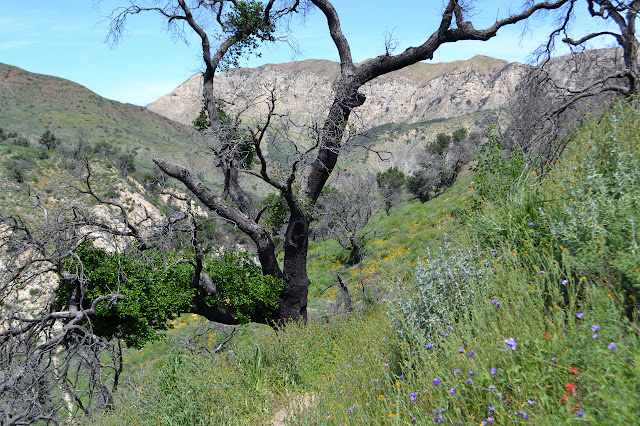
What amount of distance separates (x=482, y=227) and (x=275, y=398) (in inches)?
133

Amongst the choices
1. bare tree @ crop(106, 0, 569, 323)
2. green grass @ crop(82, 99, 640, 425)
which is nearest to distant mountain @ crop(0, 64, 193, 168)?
bare tree @ crop(106, 0, 569, 323)

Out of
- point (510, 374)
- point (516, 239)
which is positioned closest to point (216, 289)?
point (516, 239)

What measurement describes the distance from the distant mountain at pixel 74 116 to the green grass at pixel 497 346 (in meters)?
50.5

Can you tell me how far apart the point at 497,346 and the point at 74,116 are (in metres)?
72.2

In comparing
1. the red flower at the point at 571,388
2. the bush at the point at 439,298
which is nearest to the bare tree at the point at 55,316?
the bush at the point at 439,298

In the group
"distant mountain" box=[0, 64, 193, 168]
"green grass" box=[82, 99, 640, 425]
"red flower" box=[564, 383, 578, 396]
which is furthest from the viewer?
"distant mountain" box=[0, 64, 193, 168]

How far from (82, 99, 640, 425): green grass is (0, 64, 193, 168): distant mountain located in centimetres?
5053

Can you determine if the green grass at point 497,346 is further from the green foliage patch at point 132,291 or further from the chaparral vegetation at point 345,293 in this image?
the green foliage patch at point 132,291

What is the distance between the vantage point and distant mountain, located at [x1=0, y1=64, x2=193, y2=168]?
5438cm

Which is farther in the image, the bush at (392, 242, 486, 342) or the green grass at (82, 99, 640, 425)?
the bush at (392, 242, 486, 342)

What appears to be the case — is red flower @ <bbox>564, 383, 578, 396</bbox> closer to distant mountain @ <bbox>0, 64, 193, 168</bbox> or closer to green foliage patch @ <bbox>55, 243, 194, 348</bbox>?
green foliage patch @ <bbox>55, 243, 194, 348</bbox>

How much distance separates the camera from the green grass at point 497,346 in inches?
88.0

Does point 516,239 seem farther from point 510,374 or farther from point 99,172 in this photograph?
point 99,172

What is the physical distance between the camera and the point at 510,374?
2.41m
